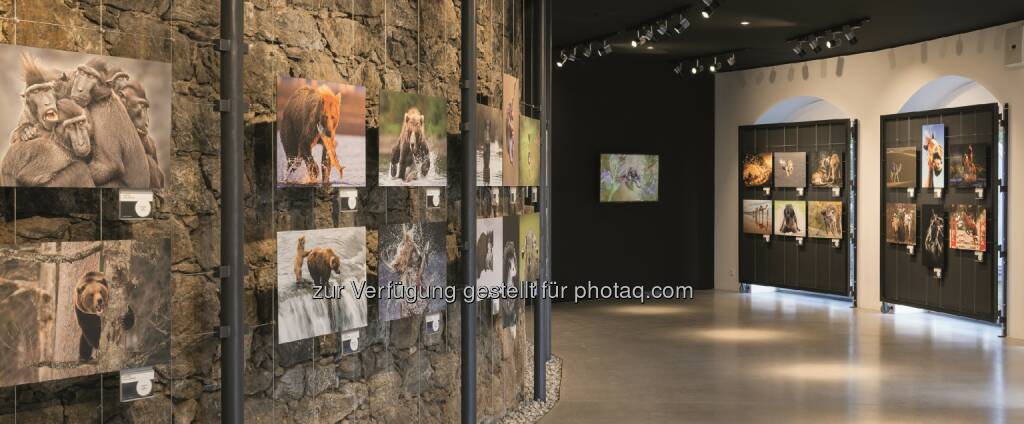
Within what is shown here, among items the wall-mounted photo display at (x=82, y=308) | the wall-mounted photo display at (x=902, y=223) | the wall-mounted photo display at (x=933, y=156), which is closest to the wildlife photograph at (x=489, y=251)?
the wall-mounted photo display at (x=82, y=308)

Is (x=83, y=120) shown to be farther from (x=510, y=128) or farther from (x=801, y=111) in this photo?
(x=801, y=111)

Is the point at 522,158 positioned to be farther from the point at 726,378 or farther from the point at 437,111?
the point at 726,378

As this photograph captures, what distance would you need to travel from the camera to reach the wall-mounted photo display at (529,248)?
24.9ft

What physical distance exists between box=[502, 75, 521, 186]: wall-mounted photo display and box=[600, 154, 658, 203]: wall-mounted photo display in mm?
9073

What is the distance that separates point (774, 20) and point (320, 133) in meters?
9.02

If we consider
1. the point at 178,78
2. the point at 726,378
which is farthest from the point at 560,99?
the point at 178,78

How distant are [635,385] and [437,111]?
13.6ft

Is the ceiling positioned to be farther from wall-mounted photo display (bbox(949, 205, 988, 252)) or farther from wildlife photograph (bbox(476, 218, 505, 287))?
wildlife photograph (bbox(476, 218, 505, 287))

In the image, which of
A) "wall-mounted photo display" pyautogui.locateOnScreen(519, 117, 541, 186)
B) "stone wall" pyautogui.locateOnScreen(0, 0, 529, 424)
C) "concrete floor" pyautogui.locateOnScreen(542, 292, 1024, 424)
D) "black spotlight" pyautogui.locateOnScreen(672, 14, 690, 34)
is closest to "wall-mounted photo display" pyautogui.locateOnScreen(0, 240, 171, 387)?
"stone wall" pyautogui.locateOnScreen(0, 0, 529, 424)

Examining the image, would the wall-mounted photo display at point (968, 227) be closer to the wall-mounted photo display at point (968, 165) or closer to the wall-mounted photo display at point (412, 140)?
the wall-mounted photo display at point (968, 165)

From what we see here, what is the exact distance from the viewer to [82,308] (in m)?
3.84

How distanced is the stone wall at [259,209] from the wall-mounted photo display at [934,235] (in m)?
9.41

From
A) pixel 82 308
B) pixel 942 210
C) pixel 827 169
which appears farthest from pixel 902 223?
pixel 82 308

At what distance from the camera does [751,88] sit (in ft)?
56.2
